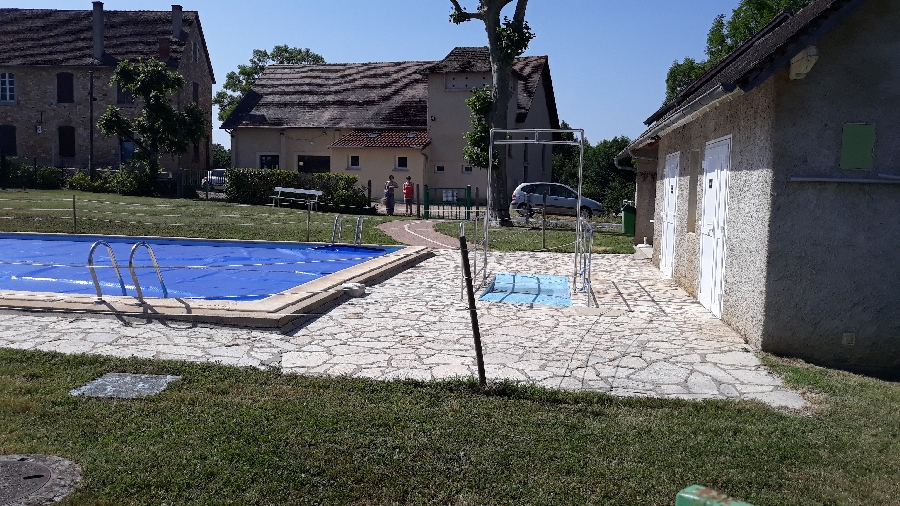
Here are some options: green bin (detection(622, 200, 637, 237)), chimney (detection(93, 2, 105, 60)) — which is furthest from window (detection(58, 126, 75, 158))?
green bin (detection(622, 200, 637, 237))

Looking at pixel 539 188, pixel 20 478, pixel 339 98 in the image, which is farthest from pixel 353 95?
pixel 20 478

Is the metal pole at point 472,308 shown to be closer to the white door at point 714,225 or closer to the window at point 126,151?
the white door at point 714,225

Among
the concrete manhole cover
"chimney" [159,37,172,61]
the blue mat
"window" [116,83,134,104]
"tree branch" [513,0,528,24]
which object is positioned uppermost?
"chimney" [159,37,172,61]

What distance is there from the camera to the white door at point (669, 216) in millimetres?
13789

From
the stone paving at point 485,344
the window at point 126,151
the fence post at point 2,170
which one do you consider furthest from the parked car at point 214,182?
the stone paving at point 485,344

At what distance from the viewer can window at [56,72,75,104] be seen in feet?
150

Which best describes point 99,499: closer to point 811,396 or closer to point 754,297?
point 811,396

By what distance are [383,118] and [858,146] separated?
121 ft

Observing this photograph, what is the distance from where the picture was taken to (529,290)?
41.1 ft

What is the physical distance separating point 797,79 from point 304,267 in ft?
35.3

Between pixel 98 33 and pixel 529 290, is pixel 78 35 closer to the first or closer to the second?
pixel 98 33

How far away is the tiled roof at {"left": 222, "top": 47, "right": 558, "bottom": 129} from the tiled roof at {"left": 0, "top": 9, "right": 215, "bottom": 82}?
630 cm

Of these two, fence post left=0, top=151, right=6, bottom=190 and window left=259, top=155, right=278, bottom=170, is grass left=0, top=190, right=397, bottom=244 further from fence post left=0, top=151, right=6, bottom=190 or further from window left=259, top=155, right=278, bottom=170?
window left=259, top=155, right=278, bottom=170

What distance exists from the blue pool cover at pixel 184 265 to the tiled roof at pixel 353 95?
24.5 m
